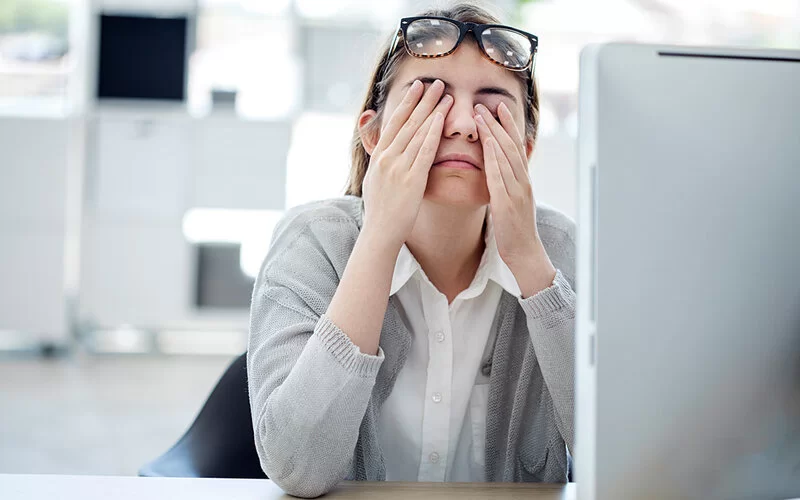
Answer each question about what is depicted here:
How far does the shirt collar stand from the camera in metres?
1.14

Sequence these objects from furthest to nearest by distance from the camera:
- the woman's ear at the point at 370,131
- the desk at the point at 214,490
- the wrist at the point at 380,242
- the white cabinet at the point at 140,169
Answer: the white cabinet at the point at 140,169
the woman's ear at the point at 370,131
the wrist at the point at 380,242
the desk at the point at 214,490

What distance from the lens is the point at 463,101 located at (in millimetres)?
1066

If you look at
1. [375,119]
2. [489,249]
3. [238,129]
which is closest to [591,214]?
[489,249]

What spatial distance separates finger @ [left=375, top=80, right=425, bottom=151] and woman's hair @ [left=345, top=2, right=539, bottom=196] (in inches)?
5.5

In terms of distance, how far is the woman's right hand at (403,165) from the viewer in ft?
3.08

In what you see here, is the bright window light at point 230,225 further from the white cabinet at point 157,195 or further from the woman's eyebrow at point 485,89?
the woman's eyebrow at point 485,89

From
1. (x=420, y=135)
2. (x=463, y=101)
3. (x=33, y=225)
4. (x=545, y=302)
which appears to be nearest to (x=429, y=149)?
(x=420, y=135)

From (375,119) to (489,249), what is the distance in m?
0.28

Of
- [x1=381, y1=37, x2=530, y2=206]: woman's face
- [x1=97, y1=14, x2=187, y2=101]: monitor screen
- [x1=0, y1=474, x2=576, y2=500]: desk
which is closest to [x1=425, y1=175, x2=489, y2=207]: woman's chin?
[x1=381, y1=37, x2=530, y2=206]: woman's face

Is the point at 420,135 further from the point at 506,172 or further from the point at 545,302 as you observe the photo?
the point at 545,302

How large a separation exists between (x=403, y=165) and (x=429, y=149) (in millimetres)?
38

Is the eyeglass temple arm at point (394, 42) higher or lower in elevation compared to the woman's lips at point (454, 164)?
higher

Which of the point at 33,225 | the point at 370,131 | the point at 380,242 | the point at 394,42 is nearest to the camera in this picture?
the point at 380,242

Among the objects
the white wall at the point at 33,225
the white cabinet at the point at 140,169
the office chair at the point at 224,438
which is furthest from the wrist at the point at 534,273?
the white wall at the point at 33,225
